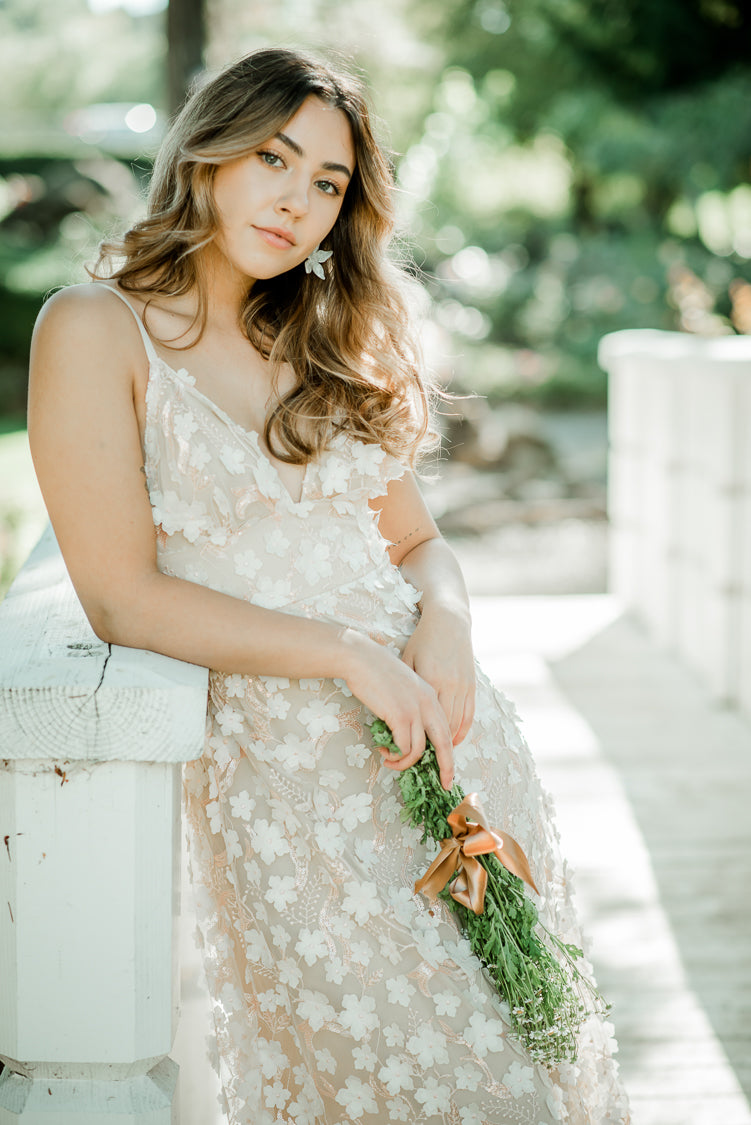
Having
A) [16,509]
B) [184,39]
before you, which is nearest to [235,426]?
[16,509]

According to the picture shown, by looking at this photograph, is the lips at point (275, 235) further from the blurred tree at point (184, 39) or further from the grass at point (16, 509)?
the blurred tree at point (184, 39)

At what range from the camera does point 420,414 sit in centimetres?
183

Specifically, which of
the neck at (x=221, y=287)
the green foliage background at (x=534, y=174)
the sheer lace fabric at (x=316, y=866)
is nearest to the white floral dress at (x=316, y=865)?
the sheer lace fabric at (x=316, y=866)

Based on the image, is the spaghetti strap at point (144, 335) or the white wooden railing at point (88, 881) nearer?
the white wooden railing at point (88, 881)

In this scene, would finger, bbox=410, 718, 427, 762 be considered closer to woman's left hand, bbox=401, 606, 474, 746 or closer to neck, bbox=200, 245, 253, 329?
woman's left hand, bbox=401, 606, 474, 746

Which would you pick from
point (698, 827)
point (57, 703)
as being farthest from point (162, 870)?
point (698, 827)

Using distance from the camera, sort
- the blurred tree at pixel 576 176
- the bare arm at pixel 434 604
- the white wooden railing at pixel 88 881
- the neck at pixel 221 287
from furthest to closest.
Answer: the blurred tree at pixel 576 176, the neck at pixel 221 287, the bare arm at pixel 434 604, the white wooden railing at pixel 88 881

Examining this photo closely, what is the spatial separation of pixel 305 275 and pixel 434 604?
57 centimetres

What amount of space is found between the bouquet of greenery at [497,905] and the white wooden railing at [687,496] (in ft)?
9.77

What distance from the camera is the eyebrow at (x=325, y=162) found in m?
1.57

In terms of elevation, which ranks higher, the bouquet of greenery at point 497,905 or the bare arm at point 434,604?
the bare arm at point 434,604

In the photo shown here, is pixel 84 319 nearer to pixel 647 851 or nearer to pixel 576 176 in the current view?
pixel 647 851

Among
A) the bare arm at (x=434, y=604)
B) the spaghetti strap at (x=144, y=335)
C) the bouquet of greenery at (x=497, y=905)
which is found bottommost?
the bouquet of greenery at (x=497, y=905)

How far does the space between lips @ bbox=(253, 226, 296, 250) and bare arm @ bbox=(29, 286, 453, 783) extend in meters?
0.27
